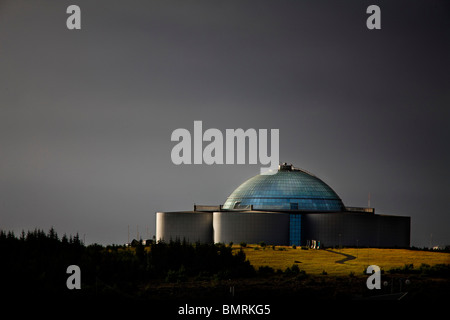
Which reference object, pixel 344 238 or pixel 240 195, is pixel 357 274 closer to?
pixel 344 238

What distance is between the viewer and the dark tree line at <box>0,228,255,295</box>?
68625 mm

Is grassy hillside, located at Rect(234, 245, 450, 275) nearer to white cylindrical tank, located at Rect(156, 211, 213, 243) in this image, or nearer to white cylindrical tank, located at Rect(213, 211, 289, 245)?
white cylindrical tank, located at Rect(213, 211, 289, 245)

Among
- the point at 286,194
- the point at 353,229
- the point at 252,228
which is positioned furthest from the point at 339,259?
the point at 286,194

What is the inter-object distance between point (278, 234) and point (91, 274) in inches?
2001

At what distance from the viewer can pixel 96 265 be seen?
75500 millimetres

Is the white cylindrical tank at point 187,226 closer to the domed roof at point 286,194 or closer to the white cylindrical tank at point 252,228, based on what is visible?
the white cylindrical tank at point 252,228

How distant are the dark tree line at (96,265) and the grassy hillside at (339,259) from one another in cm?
648

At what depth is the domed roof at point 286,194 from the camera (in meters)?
127

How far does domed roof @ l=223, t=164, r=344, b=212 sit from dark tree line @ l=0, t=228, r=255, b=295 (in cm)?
3792

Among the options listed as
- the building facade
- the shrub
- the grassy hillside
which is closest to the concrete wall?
the building facade

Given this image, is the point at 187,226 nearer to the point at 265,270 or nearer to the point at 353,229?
the point at 353,229

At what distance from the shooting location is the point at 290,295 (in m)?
65.0

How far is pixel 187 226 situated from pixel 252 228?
38.5ft
